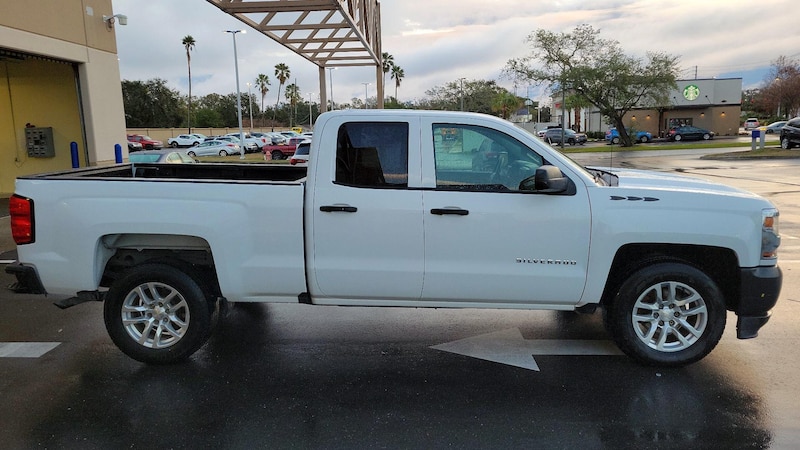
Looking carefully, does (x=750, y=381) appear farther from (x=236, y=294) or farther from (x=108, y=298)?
(x=108, y=298)

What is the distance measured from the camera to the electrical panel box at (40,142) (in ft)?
48.5

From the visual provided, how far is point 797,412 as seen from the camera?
3.72 m

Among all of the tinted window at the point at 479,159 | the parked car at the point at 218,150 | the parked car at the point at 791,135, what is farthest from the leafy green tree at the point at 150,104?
the tinted window at the point at 479,159

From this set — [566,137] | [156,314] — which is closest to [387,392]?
[156,314]

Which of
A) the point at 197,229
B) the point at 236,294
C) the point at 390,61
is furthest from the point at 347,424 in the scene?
the point at 390,61

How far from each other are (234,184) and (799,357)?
15.7 ft

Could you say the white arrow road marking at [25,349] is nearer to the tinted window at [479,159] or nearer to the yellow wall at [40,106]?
the tinted window at [479,159]

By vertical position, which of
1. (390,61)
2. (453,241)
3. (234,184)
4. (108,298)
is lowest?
(108,298)

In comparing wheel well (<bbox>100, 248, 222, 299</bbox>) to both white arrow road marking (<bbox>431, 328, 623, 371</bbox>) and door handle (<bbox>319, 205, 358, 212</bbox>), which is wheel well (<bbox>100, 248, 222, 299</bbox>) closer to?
door handle (<bbox>319, 205, 358, 212</bbox>)

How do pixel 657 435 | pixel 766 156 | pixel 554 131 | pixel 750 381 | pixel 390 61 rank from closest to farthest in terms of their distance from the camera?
pixel 657 435, pixel 750 381, pixel 766 156, pixel 554 131, pixel 390 61

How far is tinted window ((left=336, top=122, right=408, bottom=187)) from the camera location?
14.4ft

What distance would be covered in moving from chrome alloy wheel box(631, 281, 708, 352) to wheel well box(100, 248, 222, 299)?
11.3ft

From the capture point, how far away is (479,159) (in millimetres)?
4414

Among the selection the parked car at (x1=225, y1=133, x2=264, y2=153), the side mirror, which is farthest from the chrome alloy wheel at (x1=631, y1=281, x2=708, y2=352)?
the parked car at (x1=225, y1=133, x2=264, y2=153)
